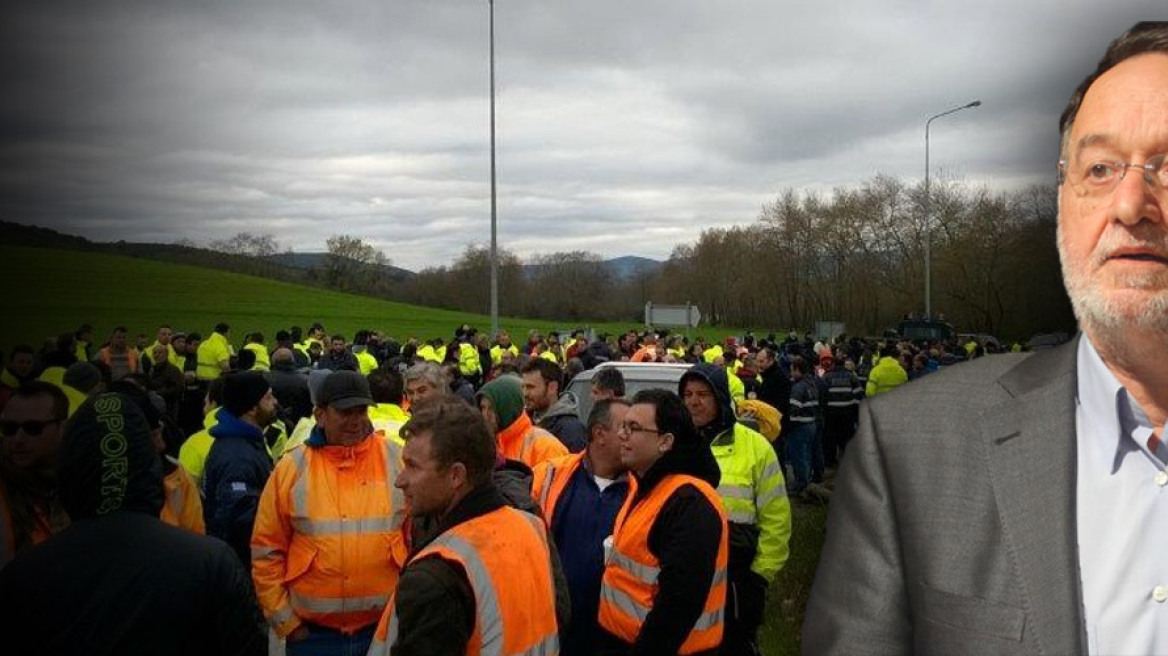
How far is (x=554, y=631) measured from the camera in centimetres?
331

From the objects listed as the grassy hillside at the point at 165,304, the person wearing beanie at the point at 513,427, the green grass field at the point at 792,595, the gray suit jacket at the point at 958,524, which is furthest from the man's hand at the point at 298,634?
the gray suit jacket at the point at 958,524

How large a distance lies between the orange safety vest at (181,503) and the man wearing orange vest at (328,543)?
0.37m

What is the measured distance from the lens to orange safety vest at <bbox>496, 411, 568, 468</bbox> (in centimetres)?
584

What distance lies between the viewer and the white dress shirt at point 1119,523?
139cm

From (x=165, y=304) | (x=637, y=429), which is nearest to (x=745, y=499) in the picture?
(x=637, y=429)

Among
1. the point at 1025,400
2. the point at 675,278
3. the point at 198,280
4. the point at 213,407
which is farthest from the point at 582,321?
the point at 1025,400

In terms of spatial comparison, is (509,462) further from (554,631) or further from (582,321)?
(582,321)

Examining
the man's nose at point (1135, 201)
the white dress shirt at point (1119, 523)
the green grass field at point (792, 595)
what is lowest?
the green grass field at point (792, 595)

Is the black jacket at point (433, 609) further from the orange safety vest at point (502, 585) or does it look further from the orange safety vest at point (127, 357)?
the orange safety vest at point (127, 357)

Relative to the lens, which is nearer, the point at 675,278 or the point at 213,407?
the point at 213,407

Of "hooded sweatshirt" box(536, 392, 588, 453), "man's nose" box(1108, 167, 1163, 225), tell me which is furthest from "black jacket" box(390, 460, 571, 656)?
"hooded sweatshirt" box(536, 392, 588, 453)

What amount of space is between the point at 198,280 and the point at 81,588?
168 ft

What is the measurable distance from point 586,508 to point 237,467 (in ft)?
6.41

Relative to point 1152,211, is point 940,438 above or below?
below
